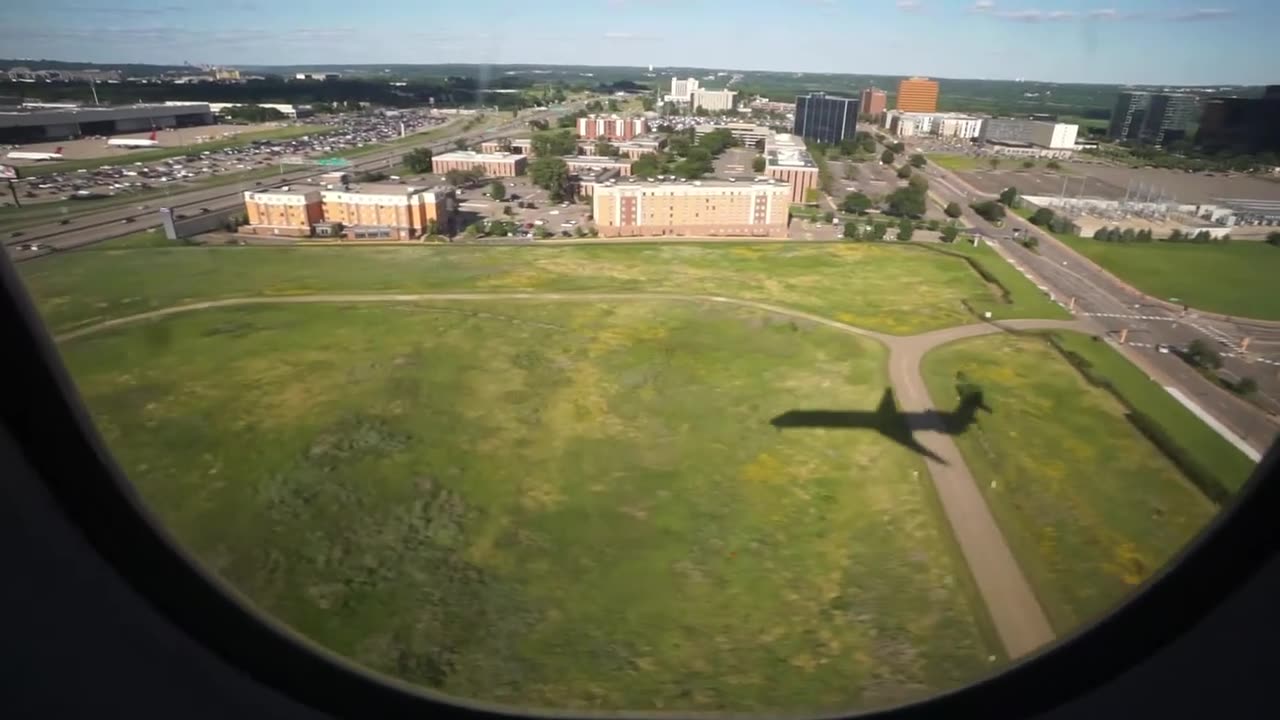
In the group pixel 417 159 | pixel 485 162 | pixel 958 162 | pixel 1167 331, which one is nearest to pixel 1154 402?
pixel 1167 331

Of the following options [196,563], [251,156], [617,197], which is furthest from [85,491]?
[617,197]

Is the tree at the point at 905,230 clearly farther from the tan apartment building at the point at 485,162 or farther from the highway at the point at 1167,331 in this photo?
the tan apartment building at the point at 485,162

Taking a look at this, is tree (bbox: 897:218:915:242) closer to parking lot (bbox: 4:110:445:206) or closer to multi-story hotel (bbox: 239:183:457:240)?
multi-story hotel (bbox: 239:183:457:240)

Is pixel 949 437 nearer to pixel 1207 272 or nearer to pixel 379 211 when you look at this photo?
pixel 1207 272

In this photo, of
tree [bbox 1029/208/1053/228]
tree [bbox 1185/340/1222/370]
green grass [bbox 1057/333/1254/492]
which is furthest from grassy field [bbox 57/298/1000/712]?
tree [bbox 1029/208/1053/228]

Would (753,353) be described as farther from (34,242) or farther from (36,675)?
(36,675)

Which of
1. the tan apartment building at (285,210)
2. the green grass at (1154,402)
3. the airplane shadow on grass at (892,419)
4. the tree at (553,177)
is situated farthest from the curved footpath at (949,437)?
the tree at (553,177)
